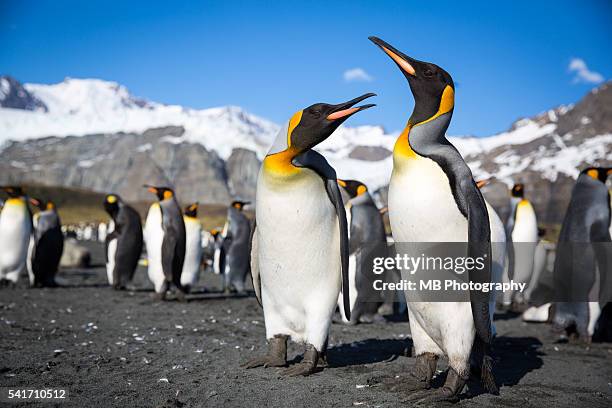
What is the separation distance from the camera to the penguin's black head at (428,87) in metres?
3.31

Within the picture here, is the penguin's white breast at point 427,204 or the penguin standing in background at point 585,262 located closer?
the penguin's white breast at point 427,204

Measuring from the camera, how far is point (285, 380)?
3.58m

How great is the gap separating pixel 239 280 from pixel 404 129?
736 centimetres

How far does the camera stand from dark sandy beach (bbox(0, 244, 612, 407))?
10.6ft

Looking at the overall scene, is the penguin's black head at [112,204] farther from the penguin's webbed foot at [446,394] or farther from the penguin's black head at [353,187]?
the penguin's webbed foot at [446,394]

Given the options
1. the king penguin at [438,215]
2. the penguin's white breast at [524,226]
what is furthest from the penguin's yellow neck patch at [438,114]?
the penguin's white breast at [524,226]

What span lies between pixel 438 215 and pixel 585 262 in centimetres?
323

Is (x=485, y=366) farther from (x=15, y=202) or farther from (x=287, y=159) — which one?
(x=15, y=202)

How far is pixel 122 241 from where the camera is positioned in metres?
9.86

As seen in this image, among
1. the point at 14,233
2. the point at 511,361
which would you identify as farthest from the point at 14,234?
the point at 511,361

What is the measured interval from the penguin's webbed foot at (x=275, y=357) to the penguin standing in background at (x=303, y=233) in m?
0.03

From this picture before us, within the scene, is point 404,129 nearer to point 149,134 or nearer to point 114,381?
point 114,381

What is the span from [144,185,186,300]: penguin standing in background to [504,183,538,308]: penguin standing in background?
5280 millimetres

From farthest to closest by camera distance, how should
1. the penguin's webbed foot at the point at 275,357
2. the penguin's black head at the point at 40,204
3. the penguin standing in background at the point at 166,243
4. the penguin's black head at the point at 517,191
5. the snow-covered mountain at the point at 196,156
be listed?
1. the snow-covered mountain at the point at 196,156
2. the penguin's black head at the point at 40,204
3. the penguin's black head at the point at 517,191
4. the penguin standing in background at the point at 166,243
5. the penguin's webbed foot at the point at 275,357
